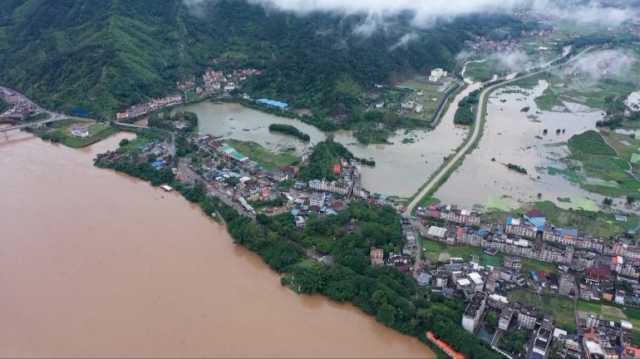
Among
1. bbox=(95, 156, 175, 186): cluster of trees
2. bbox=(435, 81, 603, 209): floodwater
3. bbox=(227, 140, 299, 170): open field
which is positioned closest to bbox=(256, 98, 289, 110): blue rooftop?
bbox=(227, 140, 299, 170): open field

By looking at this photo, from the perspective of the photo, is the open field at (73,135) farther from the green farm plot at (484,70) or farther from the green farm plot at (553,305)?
the green farm plot at (484,70)

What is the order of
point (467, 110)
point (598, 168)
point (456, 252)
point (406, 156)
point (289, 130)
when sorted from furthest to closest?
1. point (467, 110)
2. point (289, 130)
3. point (406, 156)
4. point (598, 168)
5. point (456, 252)

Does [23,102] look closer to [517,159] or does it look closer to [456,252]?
[456,252]

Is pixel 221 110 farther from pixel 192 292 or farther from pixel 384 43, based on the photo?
pixel 192 292

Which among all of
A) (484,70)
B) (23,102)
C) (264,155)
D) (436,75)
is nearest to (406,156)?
(264,155)

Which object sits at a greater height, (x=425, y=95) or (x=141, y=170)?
(x=425, y=95)

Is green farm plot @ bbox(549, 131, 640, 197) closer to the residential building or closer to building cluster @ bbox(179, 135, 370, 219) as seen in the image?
building cluster @ bbox(179, 135, 370, 219)
